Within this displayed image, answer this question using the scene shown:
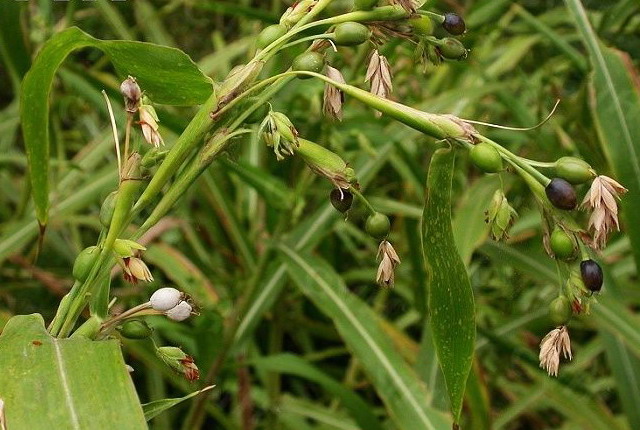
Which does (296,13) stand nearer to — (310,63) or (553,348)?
(310,63)

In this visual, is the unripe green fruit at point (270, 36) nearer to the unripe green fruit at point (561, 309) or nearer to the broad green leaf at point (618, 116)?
the unripe green fruit at point (561, 309)

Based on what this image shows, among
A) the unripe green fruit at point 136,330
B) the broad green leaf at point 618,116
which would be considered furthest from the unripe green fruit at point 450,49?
the broad green leaf at point 618,116

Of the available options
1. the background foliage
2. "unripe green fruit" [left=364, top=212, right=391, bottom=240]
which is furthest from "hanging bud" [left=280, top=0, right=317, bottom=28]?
the background foliage

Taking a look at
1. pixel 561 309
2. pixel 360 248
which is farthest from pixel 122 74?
pixel 360 248

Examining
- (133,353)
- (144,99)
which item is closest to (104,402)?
(144,99)

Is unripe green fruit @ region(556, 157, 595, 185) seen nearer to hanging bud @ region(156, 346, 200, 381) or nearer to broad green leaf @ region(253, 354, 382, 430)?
hanging bud @ region(156, 346, 200, 381)

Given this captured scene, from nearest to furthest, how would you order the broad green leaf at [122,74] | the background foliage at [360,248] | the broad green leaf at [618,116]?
1. the broad green leaf at [122,74]
2. the broad green leaf at [618,116]
3. the background foliage at [360,248]

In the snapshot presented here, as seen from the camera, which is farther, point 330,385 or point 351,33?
point 330,385
